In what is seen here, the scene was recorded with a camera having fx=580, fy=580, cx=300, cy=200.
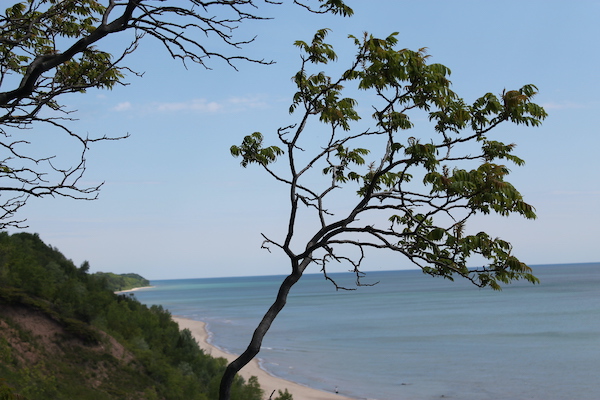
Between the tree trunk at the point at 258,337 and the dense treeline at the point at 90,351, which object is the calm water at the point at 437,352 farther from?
the tree trunk at the point at 258,337

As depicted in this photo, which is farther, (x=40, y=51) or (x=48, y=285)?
(x=48, y=285)

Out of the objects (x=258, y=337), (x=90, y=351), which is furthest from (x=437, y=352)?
(x=258, y=337)

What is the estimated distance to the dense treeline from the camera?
20.7 m

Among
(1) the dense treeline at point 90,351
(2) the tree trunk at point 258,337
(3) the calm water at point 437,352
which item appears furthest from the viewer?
(3) the calm water at point 437,352

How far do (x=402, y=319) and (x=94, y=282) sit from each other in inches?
2509

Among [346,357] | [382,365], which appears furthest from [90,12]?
[346,357]

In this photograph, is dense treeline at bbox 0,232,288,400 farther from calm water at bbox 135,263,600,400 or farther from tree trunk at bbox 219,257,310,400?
tree trunk at bbox 219,257,310,400

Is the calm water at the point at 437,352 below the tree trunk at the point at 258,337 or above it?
below

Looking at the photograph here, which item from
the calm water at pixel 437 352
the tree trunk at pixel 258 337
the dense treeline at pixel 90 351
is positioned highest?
the tree trunk at pixel 258 337

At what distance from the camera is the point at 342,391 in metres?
37.8

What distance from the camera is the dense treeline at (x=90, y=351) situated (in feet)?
68.0

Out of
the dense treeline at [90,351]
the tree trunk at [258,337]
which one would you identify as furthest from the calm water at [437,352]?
the tree trunk at [258,337]

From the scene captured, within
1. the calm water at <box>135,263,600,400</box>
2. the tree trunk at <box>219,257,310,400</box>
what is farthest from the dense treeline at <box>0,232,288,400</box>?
the tree trunk at <box>219,257,310,400</box>

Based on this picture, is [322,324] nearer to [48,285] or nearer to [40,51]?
[48,285]
